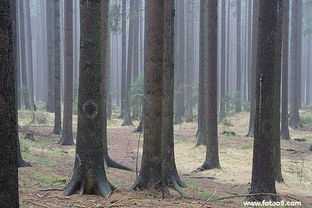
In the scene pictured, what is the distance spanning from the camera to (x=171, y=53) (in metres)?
9.87

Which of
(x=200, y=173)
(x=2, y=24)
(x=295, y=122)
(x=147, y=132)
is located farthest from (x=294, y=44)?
(x=2, y=24)

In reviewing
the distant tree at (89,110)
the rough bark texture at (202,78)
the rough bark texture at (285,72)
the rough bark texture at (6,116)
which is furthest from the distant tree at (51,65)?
the rough bark texture at (6,116)

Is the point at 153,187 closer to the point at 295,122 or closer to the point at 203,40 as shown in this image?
the point at 203,40

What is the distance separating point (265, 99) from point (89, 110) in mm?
3697

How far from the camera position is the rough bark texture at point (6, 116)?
12.8ft

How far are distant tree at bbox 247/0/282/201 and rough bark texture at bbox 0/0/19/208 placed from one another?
5.85m

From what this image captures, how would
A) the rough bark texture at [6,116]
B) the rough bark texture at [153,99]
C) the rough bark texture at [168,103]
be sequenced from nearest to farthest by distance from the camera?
Result: the rough bark texture at [6,116], the rough bark texture at [153,99], the rough bark texture at [168,103]

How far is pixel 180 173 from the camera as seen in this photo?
540 inches

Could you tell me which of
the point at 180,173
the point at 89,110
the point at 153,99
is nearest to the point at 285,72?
the point at 180,173

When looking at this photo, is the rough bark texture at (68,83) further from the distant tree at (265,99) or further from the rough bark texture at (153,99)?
the distant tree at (265,99)

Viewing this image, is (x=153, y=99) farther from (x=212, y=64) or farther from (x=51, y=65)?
(x=51, y=65)

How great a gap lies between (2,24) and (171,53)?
6.25 m

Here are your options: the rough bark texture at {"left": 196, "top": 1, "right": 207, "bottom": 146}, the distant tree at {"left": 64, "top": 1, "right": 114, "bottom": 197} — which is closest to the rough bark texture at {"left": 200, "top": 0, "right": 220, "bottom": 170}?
the rough bark texture at {"left": 196, "top": 1, "right": 207, "bottom": 146}

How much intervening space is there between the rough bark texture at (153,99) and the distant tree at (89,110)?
1182 mm
